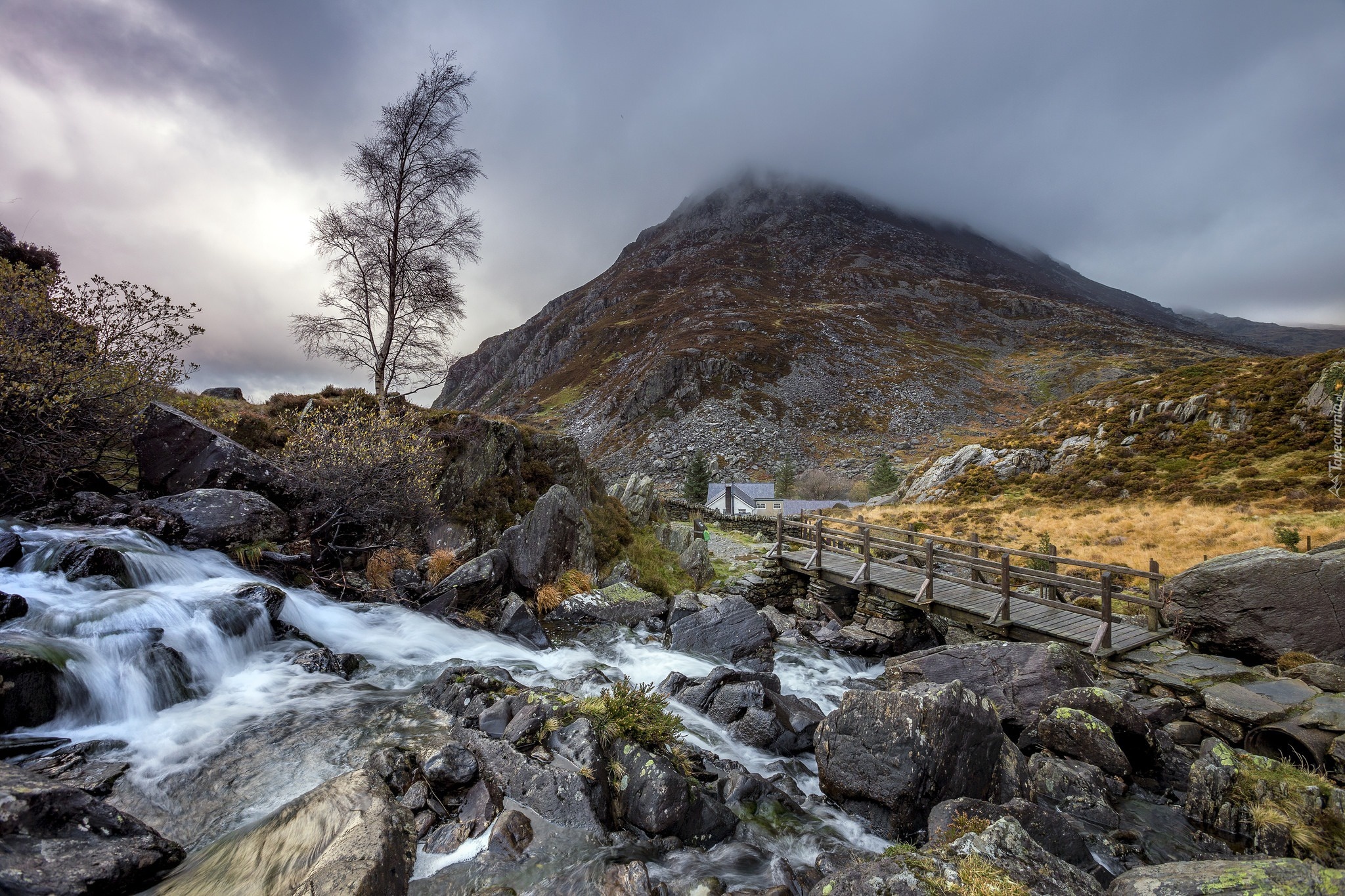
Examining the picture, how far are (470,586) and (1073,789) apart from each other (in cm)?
1342

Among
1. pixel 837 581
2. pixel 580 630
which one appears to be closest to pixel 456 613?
pixel 580 630

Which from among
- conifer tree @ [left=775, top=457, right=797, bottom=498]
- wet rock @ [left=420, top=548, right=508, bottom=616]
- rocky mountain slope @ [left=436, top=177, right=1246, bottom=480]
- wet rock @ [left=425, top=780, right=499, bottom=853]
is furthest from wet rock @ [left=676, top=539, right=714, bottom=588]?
rocky mountain slope @ [left=436, top=177, right=1246, bottom=480]

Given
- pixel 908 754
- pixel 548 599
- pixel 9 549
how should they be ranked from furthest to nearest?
pixel 548 599 < pixel 9 549 < pixel 908 754

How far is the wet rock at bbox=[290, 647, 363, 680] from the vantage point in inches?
395

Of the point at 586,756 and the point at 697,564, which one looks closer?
the point at 586,756

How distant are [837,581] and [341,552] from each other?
16.8 meters

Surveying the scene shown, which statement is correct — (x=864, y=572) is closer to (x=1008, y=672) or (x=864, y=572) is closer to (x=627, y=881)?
(x=1008, y=672)

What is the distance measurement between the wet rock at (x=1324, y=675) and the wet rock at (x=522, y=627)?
50.7ft

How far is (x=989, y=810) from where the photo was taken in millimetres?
6516

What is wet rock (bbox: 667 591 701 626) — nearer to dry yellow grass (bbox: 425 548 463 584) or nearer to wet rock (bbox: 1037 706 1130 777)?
dry yellow grass (bbox: 425 548 463 584)

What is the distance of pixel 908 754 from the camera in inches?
286

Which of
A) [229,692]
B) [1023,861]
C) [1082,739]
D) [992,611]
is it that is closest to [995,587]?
[992,611]

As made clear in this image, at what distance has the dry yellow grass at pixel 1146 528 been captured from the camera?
20734 millimetres

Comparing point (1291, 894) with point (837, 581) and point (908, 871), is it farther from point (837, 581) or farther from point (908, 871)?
point (837, 581)
